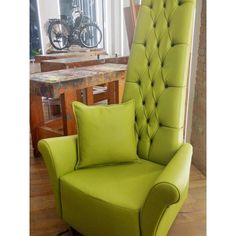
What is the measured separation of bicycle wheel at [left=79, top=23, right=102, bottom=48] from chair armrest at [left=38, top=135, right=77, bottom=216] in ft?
16.8

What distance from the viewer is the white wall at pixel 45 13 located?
5.71 metres

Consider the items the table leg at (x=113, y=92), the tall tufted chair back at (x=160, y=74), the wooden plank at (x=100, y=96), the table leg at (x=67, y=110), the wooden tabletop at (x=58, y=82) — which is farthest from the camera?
the wooden plank at (x=100, y=96)

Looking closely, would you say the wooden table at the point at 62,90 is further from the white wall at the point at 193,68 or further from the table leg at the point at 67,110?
the white wall at the point at 193,68

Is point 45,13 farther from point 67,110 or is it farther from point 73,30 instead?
point 67,110

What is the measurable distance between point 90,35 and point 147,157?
207 inches

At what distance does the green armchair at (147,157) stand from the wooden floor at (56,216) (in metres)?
0.23

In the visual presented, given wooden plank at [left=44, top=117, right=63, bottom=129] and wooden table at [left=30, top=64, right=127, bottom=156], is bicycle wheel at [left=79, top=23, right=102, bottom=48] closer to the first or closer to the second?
wooden table at [left=30, top=64, right=127, bottom=156]

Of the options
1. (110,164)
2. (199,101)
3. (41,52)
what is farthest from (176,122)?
(41,52)

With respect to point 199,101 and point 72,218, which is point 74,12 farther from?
point 72,218

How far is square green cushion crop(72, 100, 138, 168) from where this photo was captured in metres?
1.38

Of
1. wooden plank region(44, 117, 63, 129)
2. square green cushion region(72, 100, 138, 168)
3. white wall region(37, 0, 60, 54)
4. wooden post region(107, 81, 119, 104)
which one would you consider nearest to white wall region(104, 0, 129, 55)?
white wall region(37, 0, 60, 54)

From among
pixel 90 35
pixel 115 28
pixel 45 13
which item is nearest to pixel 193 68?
pixel 115 28

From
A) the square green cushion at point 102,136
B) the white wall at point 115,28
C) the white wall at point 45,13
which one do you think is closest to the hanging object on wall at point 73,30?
the white wall at point 45,13

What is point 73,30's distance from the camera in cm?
598
